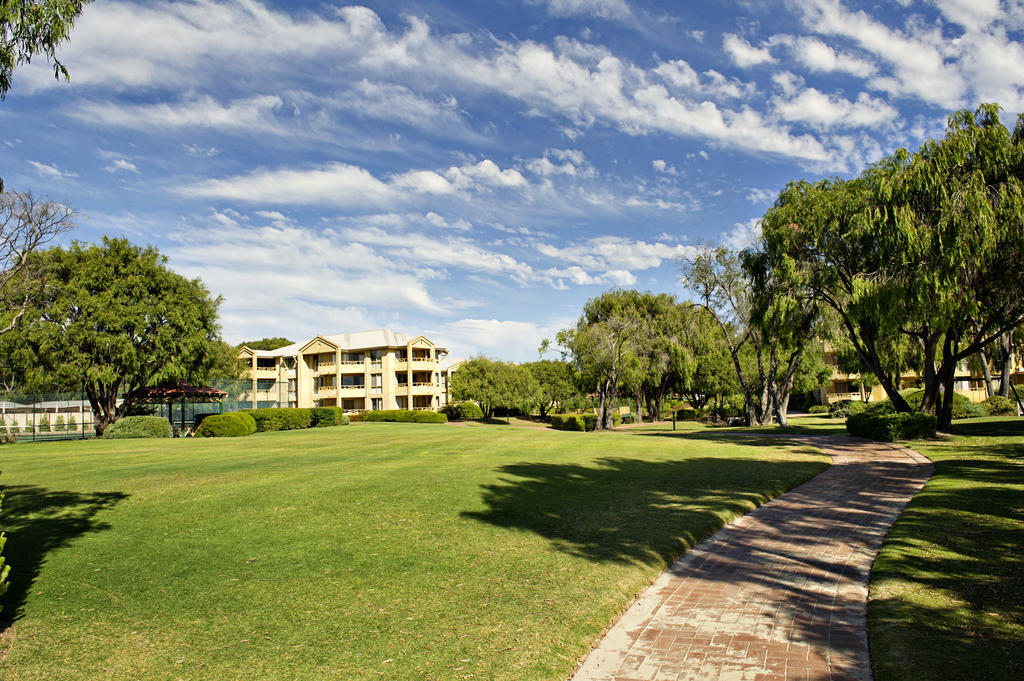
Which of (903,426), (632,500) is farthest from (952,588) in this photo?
(903,426)

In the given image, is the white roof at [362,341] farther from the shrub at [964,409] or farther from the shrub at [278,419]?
the shrub at [964,409]

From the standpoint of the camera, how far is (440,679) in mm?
4402

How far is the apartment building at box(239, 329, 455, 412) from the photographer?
64.4 metres

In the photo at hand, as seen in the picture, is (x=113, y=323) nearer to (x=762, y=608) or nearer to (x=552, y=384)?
(x=762, y=608)

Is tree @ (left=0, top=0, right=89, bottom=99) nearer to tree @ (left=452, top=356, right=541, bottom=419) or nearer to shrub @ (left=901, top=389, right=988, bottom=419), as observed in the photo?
shrub @ (left=901, top=389, right=988, bottom=419)

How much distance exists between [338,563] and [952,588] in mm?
→ 6862

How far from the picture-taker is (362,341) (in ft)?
218

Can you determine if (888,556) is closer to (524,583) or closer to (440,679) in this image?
(524,583)

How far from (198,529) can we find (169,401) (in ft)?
104

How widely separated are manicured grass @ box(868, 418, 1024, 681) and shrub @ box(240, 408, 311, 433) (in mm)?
32993

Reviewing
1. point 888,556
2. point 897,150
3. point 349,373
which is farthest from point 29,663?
point 349,373

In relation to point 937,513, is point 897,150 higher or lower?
higher

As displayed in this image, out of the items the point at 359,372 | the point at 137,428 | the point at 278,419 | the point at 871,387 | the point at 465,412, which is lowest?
the point at 465,412

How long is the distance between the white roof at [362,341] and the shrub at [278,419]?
26.4 metres
